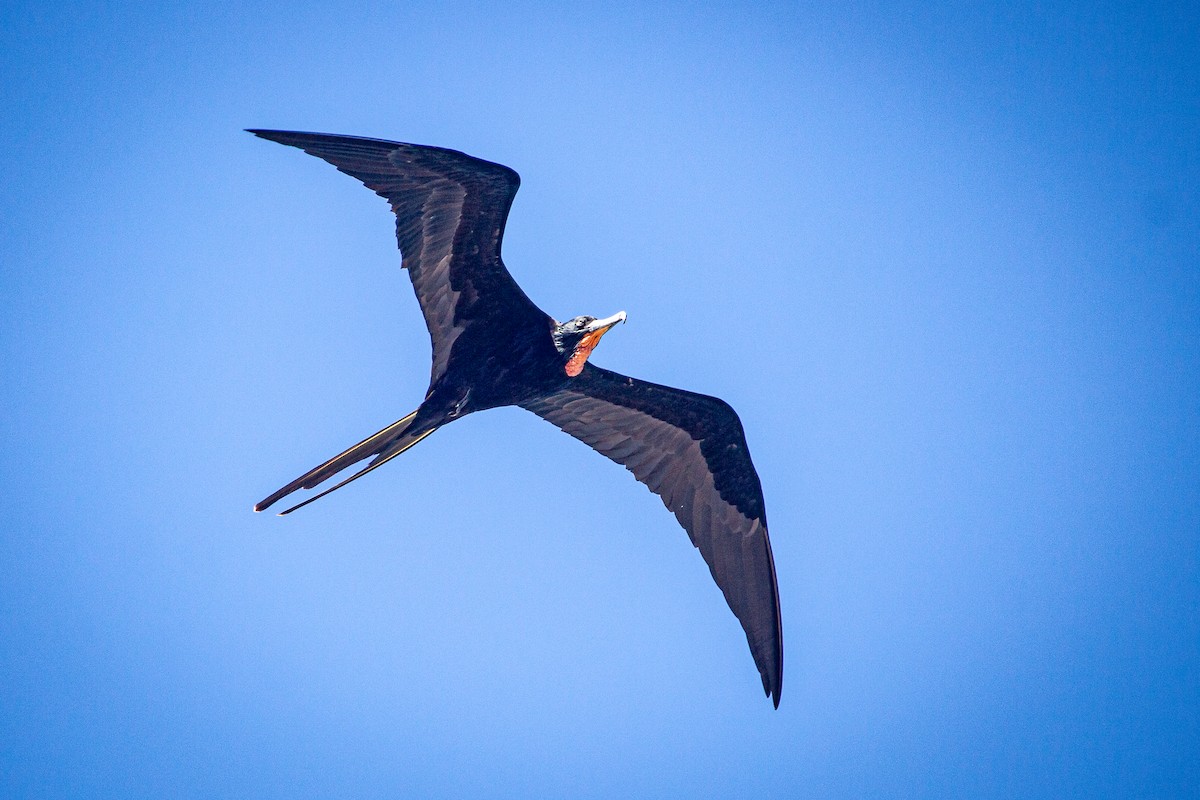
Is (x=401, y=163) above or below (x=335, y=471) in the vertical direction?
above

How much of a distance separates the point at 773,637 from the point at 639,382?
2.23 m

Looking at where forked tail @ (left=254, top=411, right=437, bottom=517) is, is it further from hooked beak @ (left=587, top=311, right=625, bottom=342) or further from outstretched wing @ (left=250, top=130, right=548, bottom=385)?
hooked beak @ (left=587, top=311, right=625, bottom=342)

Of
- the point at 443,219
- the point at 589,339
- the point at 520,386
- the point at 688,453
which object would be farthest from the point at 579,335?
the point at 688,453

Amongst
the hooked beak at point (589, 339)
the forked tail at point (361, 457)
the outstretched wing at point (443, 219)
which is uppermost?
the outstretched wing at point (443, 219)

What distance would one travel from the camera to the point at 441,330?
754cm

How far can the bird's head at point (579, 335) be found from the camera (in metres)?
7.41

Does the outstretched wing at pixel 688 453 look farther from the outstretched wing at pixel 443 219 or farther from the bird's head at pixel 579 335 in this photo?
the outstretched wing at pixel 443 219

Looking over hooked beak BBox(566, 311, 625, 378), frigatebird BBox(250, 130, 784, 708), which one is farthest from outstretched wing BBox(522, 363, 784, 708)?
hooked beak BBox(566, 311, 625, 378)

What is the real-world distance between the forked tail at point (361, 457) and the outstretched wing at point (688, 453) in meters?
1.33

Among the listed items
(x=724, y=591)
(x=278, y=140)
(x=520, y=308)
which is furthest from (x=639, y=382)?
(x=278, y=140)

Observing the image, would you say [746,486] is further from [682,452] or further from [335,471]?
[335,471]

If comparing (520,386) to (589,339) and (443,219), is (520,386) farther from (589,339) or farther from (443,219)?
(443,219)

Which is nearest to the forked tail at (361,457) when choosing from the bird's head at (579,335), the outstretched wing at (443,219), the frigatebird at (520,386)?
the frigatebird at (520,386)

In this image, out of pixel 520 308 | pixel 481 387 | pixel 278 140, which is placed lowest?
pixel 481 387
